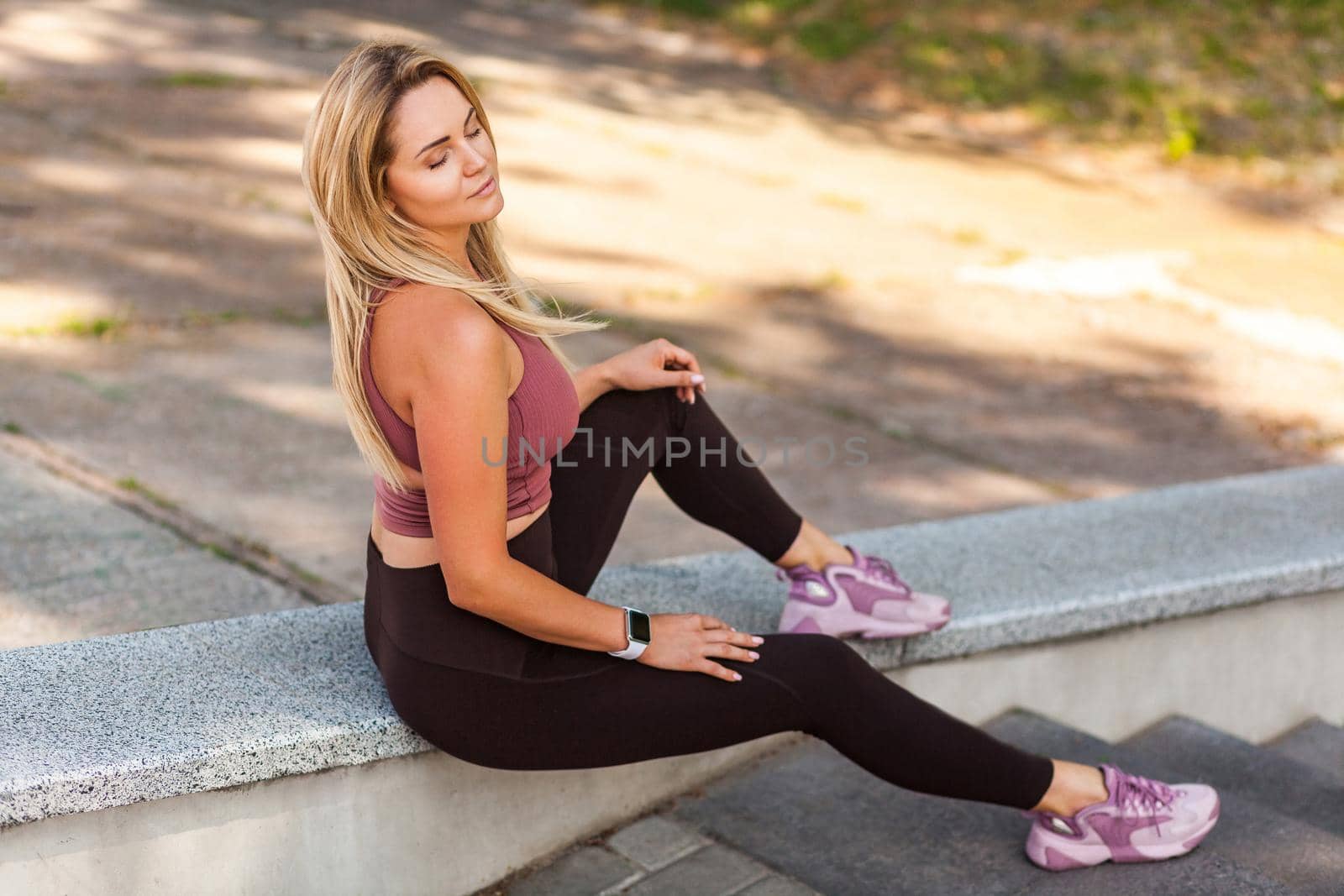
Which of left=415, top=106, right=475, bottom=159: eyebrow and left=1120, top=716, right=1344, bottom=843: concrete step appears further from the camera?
left=1120, top=716, right=1344, bottom=843: concrete step

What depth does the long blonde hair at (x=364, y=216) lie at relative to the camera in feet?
7.06

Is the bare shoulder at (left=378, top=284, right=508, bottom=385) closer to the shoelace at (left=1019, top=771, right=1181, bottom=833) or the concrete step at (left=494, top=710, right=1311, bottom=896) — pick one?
the concrete step at (left=494, top=710, right=1311, bottom=896)

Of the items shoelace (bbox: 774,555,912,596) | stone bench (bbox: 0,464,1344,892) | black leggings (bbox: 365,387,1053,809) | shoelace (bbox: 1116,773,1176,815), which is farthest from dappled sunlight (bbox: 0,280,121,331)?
shoelace (bbox: 1116,773,1176,815)

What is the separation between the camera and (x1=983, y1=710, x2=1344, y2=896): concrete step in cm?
267

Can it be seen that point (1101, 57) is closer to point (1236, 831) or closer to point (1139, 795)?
point (1236, 831)

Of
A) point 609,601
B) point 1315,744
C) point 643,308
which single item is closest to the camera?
point 609,601

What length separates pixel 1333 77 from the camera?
9.76 meters

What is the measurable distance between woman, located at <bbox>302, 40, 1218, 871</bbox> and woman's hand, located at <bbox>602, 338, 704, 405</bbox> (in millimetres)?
169

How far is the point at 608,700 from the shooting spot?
2316 mm

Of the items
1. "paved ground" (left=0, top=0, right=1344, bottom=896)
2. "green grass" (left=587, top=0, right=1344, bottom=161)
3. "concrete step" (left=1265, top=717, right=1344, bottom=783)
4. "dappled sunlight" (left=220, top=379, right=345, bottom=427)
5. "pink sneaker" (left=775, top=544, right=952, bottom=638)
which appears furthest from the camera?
"green grass" (left=587, top=0, right=1344, bottom=161)

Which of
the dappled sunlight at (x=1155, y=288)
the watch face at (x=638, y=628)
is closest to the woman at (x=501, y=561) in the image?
the watch face at (x=638, y=628)

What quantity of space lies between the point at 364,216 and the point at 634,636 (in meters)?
0.75

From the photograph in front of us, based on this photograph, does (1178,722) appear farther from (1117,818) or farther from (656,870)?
(656,870)

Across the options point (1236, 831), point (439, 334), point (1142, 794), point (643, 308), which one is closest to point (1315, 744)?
point (1236, 831)
